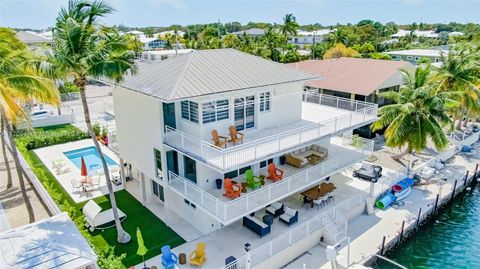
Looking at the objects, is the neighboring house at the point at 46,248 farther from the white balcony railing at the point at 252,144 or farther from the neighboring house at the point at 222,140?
the white balcony railing at the point at 252,144

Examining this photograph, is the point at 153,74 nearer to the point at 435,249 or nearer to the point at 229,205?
the point at 229,205

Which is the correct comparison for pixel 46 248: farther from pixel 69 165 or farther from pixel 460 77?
pixel 460 77

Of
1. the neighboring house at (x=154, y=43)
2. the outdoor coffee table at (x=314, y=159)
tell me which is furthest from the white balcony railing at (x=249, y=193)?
the neighboring house at (x=154, y=43)

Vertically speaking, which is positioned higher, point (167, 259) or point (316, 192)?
point (316, 192)

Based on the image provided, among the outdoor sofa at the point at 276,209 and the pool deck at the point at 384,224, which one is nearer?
the pool deck at the point at 384,224

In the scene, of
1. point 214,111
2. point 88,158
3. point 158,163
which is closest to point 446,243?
point 214,111

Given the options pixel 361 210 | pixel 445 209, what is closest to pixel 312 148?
pixel 361 210

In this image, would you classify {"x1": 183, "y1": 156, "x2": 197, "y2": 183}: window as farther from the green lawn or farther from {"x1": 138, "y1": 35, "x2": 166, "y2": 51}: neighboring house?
{"x1": 138, "y1": 35, "x2": 166, "y2": 51}: neighboring house
